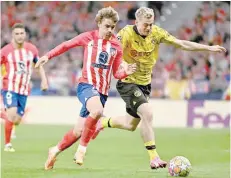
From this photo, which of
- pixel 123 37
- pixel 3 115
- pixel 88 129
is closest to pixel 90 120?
pixel 88 129

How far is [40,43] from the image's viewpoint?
2631 centimetres

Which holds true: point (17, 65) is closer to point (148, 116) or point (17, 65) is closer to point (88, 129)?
point (148, 116)

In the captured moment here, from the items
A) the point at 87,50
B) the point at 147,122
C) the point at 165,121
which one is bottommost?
the point at 165,121

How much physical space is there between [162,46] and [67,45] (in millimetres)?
16790

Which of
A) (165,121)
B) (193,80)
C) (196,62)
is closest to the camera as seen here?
(165,121)

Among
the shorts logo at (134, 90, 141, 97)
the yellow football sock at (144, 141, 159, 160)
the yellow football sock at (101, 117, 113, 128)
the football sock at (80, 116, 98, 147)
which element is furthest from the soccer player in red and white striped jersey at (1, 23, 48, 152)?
the yellow football sock at (144, 141, 159, 160)

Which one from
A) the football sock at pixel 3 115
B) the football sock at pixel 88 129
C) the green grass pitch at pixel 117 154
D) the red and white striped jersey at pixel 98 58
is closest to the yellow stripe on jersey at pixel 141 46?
the red and white striped jersey at pixel 98 58

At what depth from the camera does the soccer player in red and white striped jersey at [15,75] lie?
13375 mm

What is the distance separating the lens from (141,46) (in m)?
10.2

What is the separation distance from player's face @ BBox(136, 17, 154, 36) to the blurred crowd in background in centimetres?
1280

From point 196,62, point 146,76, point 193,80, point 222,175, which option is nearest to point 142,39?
point 146,76

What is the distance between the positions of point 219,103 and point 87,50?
1288 centimetres

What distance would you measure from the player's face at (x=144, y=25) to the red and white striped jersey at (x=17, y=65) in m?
3.93

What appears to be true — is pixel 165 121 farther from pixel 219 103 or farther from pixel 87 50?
pixel 87 50
